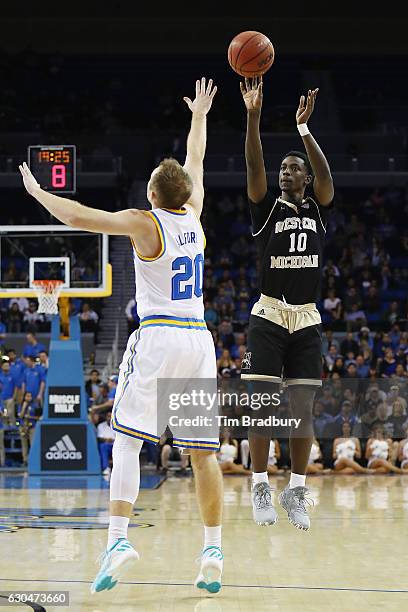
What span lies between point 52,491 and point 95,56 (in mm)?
19389

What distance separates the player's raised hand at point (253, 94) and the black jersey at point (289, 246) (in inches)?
24.9

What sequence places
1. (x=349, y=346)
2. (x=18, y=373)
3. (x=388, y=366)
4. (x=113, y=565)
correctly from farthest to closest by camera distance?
(x=349, y=346), (x=388, y=366), (x=18, y=373), (x=113, y=565)

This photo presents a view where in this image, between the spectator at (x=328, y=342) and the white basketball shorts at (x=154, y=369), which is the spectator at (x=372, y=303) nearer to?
the spectator at (x=328, y=342)

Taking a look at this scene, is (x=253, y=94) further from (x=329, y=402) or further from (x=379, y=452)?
(x=379, y=452)

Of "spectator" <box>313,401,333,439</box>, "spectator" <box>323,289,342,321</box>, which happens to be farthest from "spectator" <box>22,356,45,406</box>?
"spectator" <box>323,289,342,321</box>

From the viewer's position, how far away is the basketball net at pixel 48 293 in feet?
45.6

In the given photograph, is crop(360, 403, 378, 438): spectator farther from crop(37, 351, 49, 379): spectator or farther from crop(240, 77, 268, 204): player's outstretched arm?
crop(240, 77, 268, 204): player's outstretched arm

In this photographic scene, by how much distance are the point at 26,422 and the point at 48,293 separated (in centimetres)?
278

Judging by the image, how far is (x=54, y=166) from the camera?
12719mm

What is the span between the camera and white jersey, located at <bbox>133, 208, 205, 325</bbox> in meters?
5.30

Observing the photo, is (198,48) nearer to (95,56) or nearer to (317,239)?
(95,56)

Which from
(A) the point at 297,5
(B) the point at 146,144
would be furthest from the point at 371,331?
(A) the point at 297,5

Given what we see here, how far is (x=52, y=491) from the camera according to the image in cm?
1195

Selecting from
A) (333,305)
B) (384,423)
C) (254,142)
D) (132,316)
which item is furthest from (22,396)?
(254,142)
